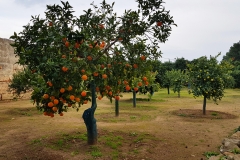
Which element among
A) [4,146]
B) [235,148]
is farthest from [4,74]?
[235,148]

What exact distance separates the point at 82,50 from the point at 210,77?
27.2 feet

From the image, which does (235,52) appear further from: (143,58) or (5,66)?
(143,58)

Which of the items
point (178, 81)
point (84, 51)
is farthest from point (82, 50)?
point (178, 81)

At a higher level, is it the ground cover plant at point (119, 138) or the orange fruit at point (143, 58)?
the orange fruit at point (143, 58)

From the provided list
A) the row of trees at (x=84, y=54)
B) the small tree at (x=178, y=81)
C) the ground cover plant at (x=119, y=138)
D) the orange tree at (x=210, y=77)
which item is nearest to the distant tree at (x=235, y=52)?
the small tree at (x=178, y=81)

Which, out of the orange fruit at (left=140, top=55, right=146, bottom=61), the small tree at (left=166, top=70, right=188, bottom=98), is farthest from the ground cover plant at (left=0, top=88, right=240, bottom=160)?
the small tree at (left=166, top=70, right=188, bottom=98)

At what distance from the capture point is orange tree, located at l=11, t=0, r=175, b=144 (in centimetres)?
457

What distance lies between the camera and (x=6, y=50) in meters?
18.0

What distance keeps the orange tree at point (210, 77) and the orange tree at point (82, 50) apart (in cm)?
645

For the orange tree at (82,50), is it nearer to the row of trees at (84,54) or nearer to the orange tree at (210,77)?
the row of trees at (84,54)

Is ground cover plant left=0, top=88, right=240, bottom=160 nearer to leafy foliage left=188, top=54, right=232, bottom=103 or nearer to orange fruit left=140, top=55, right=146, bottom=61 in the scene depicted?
leafy foliage left=188, top=54, right=232, bottom=103

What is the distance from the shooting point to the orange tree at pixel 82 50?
4.57m

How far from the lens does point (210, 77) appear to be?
11438 millimetres

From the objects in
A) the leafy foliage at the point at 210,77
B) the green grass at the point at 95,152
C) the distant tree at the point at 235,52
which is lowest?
the green grass at the point at 95,152
